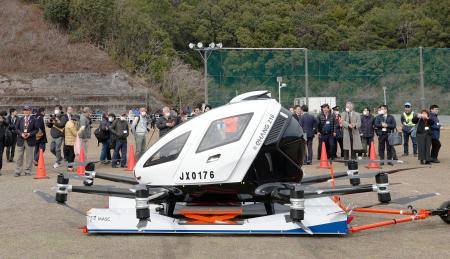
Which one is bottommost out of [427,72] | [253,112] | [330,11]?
[253,112]

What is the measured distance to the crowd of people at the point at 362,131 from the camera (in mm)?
19719

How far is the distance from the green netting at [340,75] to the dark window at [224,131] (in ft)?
117

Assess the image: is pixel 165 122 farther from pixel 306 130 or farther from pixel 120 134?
pixel 306 130

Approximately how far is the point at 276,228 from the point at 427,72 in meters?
38.7

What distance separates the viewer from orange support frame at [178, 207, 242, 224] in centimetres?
950

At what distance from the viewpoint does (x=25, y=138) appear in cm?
1791

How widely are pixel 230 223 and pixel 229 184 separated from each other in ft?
1.86

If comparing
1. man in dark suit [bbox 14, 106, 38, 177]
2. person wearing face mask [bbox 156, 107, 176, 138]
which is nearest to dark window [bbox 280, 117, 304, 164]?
person wearing face mask [bbox 156, 107, 176, 138]

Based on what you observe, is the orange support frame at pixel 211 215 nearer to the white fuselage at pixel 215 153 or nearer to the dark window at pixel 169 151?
the white fuselage at pixel 215 153

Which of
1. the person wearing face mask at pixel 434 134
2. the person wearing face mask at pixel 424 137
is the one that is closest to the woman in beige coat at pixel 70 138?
the person wearing face mask at pixel 424 137

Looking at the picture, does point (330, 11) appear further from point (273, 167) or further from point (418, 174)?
point (273, 167)

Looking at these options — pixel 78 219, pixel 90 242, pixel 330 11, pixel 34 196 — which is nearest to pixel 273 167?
pixel 90 242

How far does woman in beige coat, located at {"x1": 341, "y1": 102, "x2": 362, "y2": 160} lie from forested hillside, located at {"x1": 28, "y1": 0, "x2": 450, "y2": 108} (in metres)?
48.7

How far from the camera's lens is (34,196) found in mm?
13914
